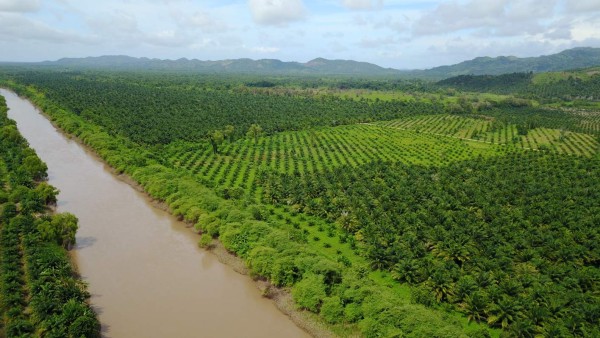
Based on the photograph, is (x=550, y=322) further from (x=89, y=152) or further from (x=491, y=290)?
(x=89, y=152)

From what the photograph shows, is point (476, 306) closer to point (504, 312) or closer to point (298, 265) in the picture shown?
point (504, 312)

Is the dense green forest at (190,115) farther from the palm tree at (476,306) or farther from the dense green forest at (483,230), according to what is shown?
the palm tree at (476,306)

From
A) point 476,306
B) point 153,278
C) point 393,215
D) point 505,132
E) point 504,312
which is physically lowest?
point 153,278

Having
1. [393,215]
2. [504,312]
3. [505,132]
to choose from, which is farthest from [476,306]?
[505,132]

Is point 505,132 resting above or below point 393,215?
above

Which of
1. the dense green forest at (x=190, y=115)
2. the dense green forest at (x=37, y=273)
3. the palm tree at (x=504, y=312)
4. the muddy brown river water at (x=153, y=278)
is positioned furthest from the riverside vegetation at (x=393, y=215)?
the dense green forest at (x=37, y=273)

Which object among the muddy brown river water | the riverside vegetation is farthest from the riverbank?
the muddy brown river water
